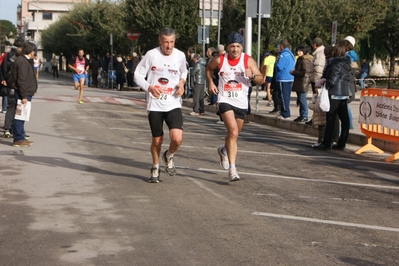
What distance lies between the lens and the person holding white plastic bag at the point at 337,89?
13609 mm

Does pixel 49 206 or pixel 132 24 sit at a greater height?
pixel 132 24

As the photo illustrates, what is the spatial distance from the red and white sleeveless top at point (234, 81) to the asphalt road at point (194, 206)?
3.43 ft

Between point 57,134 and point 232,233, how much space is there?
904cm

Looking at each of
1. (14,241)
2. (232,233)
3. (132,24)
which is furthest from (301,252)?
(132,24)

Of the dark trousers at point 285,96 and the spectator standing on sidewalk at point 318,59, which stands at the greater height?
the spectator standing on sidewalk at point 318,59

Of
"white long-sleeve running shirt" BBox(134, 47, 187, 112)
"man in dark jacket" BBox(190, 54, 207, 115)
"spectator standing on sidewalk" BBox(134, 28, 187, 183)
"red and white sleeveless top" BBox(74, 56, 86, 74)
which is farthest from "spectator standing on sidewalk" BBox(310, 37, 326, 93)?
Result: "red and white sleeveless top" BBox(74, 56, 86, 74)

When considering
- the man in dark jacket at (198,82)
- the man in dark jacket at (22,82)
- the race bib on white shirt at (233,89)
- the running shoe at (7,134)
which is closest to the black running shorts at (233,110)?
the race bib on white shirt at (233,89)

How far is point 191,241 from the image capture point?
6656 mm

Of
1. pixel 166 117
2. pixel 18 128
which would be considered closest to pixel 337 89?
pixel 166 117

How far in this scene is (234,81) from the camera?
999cm

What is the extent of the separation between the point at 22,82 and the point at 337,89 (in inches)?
212

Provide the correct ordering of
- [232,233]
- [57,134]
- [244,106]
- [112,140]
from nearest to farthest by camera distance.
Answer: [232,233], [244,106], [112,140], [57,134]

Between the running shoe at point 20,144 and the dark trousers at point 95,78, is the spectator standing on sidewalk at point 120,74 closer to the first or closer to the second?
the dark trousers at point 95,78

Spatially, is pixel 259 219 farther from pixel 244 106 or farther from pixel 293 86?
pixel 293 86
